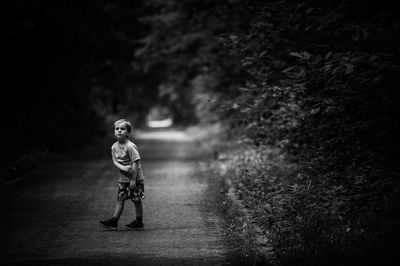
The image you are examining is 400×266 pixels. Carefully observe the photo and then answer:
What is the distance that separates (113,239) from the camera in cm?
783

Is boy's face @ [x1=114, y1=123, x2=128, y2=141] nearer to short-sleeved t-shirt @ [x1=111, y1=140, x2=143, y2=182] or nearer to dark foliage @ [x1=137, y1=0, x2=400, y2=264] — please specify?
short-sleeved t-shirt @ [x1=111, y1=140, x2=143, y2=182]

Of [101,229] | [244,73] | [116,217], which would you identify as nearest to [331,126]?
[116,217]

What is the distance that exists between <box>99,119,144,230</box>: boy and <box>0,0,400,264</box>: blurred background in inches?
116

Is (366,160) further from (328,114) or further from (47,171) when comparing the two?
(47,171)

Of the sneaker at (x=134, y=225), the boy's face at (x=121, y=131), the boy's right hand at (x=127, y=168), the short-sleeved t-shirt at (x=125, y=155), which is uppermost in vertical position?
the boy's face at (x=121, y=131)

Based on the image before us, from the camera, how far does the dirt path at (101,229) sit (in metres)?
6.87

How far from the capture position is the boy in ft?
27.3

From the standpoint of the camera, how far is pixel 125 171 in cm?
Answer: 836

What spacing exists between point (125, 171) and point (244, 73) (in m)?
12.7

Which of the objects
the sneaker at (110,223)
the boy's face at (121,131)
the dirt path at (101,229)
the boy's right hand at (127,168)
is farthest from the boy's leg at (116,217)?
the boy's face at (121,131)

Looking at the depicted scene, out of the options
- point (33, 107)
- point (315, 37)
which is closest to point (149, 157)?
point (33, 107)

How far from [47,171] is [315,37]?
9.81 metres

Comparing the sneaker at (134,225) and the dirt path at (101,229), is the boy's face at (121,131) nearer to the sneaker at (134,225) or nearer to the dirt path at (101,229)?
the sneaker at (134,225)

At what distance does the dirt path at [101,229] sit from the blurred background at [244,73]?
214 cm
